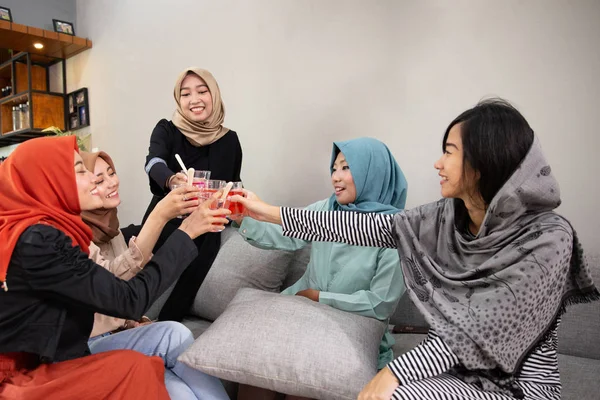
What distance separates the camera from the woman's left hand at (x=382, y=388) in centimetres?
110

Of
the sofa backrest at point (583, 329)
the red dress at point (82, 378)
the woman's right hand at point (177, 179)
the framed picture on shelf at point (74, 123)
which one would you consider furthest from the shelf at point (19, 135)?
the sofa backrest at point (583, 329)

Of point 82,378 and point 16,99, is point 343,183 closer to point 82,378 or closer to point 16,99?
point 82,378

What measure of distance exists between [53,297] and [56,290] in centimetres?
5

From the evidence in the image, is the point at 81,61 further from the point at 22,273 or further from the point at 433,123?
the point at 22,273

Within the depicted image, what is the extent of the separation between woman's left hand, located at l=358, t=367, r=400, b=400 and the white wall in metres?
1.30

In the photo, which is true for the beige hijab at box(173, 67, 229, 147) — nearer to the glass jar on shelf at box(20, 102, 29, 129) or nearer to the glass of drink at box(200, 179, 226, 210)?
the glass of drink at box(200, 179, 226, 210)

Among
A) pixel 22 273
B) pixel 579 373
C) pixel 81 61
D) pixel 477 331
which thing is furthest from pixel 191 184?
pixel 81 61

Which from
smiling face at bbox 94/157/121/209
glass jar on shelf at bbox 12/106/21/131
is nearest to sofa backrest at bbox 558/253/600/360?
smiling face at bbox 94/157/121/209

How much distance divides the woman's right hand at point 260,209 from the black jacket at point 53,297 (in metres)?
0.50

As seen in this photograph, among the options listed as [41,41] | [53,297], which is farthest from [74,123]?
[53,297]

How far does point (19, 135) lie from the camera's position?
4.64 m

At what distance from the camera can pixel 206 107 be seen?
8.08 ft

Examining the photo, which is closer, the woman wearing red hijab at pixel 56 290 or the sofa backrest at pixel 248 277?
the woman wearing red hijab at pixel 56 290

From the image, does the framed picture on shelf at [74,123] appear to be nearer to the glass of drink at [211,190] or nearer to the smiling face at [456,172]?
the glass of drink at [211,190]
